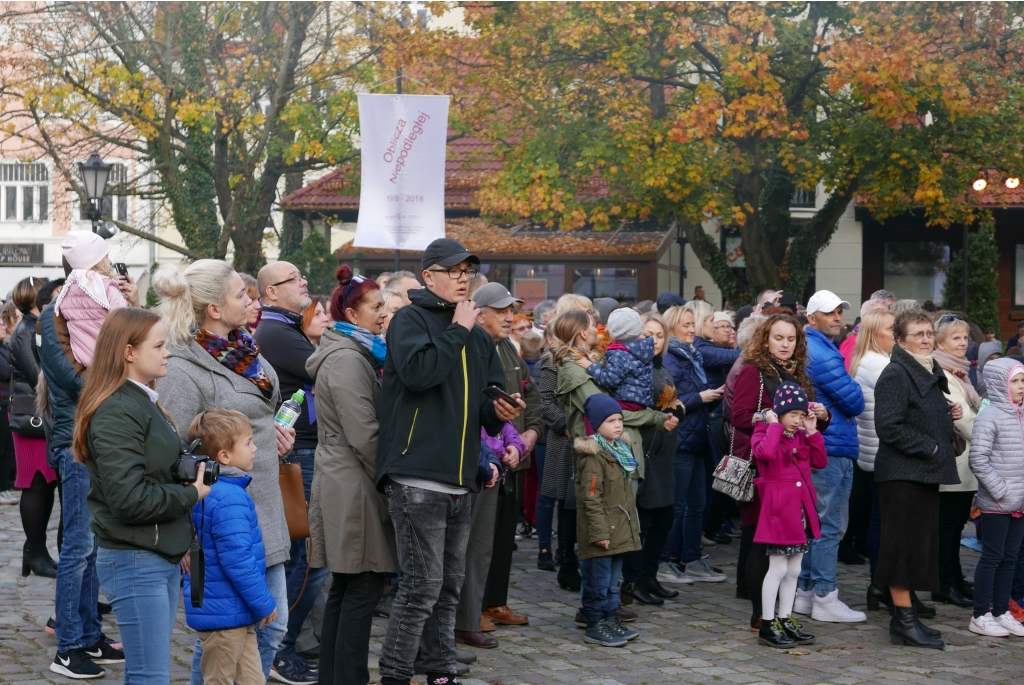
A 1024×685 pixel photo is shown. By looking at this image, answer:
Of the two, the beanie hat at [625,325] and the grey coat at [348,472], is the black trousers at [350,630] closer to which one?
the grey coat at [348,472]

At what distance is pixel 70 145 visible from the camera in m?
20.1

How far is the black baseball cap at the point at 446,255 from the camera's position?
492cm

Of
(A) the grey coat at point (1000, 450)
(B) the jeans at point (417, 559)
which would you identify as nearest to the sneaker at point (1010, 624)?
(A) the grey coat at point (1000, 450)

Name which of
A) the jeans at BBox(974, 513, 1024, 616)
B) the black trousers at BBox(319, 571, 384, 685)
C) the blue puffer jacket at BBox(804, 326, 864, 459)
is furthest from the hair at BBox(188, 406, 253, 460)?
the jeans at BBox(974, 513, 1024, 616)

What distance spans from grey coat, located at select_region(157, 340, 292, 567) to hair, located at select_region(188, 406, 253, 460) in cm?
19

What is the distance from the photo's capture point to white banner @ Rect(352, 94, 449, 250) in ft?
33.7

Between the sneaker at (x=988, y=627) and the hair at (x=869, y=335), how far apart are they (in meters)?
1.79

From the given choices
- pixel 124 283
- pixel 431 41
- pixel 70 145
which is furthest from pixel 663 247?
pixel 124 283

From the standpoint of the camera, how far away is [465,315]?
4.80m

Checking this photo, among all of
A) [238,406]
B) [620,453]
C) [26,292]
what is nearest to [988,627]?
[620,453]

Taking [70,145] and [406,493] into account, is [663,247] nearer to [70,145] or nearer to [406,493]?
[70,145]

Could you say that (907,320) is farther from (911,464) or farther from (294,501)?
(294,501)

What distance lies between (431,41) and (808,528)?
13014mm

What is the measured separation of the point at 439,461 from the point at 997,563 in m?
3.98
